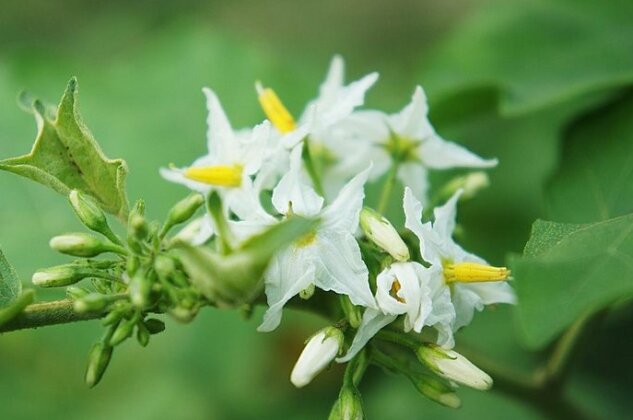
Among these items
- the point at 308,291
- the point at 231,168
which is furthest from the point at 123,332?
the point at 231,168

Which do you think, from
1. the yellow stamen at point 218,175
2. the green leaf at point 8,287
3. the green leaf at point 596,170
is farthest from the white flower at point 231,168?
the green leaf at point 596,170

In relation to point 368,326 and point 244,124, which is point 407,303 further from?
point 244,124

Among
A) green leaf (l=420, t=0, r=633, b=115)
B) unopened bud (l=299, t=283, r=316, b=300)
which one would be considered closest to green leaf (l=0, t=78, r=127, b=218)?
unopened bud (l=299, t=283, r=316, b=300)

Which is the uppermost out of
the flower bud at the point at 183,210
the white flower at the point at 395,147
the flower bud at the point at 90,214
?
the flower bud at the point at 90,214

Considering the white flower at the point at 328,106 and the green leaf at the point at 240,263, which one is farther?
the white flower at the point at 328,106

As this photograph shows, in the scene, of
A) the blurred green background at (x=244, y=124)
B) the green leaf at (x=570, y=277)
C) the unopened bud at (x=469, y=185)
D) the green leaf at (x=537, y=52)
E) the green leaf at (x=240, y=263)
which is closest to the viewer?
the green leaf at (x=240, y=263)

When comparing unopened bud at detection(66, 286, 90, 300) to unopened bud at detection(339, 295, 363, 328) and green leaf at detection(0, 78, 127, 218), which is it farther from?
unopened bud at detection(339, 295, 363, 328)

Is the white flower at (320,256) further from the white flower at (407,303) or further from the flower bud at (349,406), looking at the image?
the flower bud at (349,406)

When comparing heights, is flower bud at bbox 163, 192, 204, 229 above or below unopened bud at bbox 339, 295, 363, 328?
above
